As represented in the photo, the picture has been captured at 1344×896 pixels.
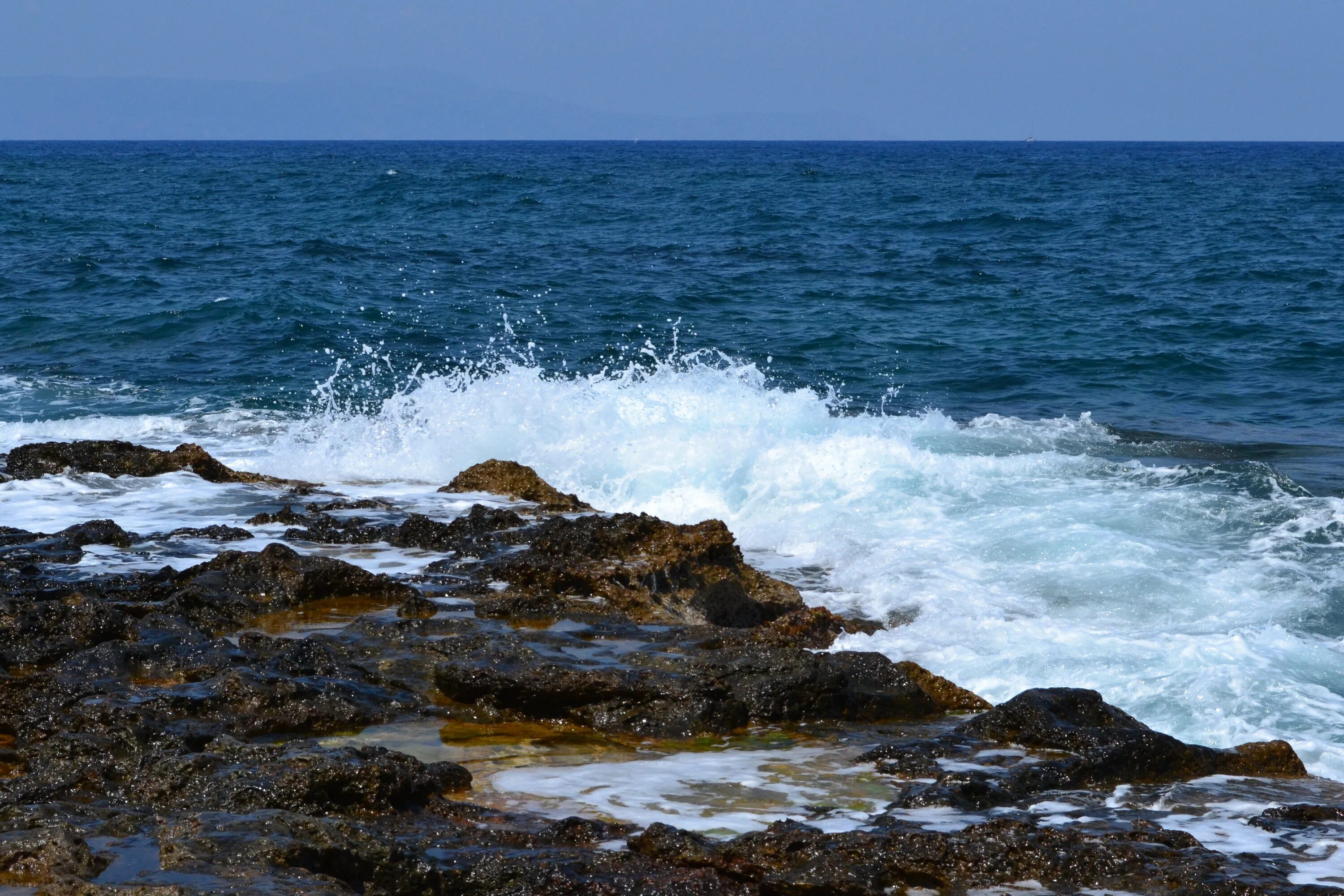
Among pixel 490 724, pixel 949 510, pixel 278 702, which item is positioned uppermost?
pixel 278 702

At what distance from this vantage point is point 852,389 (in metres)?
14.1

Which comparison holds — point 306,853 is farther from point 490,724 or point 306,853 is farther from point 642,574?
point 642,574

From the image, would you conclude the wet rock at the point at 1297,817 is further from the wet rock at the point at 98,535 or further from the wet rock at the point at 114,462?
the wet rock at the point at 114,462

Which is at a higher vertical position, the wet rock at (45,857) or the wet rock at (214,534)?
the wet rock at (45,857)

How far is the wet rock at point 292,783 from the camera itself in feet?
12.0

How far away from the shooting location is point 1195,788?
4.26m

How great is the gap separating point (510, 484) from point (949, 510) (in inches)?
121

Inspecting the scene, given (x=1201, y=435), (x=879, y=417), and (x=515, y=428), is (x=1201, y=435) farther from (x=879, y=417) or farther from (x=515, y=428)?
(x=515, y=428)

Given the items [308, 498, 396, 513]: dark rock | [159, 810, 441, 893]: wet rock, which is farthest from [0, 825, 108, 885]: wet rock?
[308, 498, 396, 513]: dark rock

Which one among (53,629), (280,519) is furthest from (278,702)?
(280,519)

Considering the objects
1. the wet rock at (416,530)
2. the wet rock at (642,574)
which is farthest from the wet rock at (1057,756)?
the wet rock at (416,530)

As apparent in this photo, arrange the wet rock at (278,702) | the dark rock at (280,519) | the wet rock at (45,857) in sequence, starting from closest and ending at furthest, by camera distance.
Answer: the wet rock at (45,857)
the wet rock at (278,702)
the dark rock at (280,519)

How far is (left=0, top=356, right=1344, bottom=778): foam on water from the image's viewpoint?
251 inches

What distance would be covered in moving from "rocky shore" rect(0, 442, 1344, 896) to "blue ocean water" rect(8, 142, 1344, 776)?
4.16 feet
